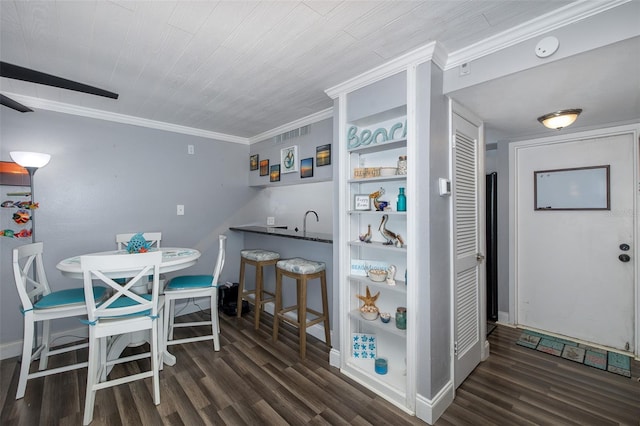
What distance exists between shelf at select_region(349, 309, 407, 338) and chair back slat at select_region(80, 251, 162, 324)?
59.4 inches

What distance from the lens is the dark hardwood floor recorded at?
1.76 meters

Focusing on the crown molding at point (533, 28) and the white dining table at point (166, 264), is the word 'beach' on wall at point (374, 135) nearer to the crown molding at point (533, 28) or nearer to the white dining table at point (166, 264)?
the crown molding at point (533, 28)

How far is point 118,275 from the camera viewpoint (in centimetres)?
196

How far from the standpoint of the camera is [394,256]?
87.9 inches

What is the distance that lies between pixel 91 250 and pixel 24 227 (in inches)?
21.7

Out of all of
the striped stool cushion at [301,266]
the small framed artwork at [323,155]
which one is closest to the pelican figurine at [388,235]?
the striped stool cushion at [301,266]

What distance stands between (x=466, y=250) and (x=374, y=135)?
3.85 ft

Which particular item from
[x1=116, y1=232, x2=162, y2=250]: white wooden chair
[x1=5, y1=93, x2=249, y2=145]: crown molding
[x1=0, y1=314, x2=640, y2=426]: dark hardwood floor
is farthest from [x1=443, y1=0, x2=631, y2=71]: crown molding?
[x1=116, y1=232, x2=162, y2=250]: white wooden chair

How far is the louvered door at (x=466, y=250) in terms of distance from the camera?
206 centimetres

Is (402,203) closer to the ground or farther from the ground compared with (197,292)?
farther from the ground

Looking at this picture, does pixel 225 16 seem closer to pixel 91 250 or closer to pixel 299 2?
pixel 299 2

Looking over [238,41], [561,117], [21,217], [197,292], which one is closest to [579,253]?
[561,117]

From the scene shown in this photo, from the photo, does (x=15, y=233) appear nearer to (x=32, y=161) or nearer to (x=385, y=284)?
(x=32, y=161)

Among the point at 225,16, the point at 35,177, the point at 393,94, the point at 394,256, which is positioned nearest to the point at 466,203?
the point at 394,256
